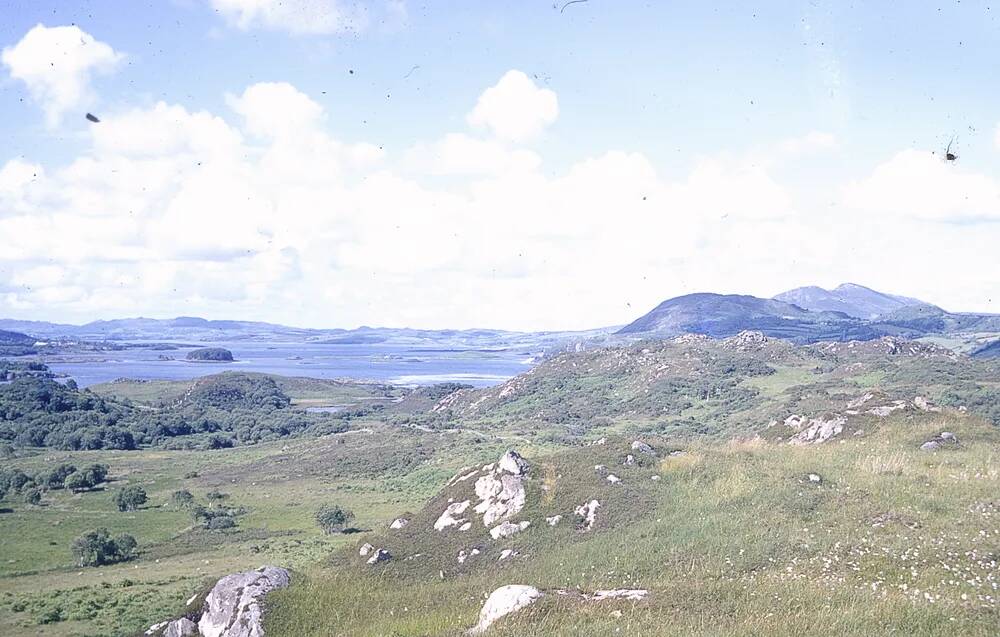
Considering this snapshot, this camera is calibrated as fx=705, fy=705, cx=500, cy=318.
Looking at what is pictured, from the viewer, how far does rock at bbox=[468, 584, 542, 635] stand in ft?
51.5

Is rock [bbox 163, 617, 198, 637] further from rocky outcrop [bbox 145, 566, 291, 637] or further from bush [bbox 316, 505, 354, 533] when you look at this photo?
bush [bbox 316, 505, 354, 533]

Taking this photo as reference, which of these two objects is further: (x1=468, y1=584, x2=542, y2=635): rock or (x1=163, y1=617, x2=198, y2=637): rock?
(x1=163, y1=617, x2=198, y2=637): rock

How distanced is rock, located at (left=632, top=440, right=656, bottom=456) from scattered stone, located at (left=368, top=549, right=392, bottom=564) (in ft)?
53.0

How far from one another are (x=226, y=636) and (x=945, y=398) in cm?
12620

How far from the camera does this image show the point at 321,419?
7165 inches

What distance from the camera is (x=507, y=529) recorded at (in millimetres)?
35062

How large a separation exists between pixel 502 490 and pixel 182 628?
17021 millimetres

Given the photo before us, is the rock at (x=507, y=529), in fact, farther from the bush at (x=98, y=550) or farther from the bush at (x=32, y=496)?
the bush at (x=32, y=496)

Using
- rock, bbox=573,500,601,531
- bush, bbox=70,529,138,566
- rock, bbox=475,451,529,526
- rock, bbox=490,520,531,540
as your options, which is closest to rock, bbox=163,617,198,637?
rock, bbox=490,520,531,540

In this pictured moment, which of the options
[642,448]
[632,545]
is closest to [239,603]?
[632,545]

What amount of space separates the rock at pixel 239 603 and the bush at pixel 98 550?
39728 mm

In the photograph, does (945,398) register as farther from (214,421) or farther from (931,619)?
(214,421)

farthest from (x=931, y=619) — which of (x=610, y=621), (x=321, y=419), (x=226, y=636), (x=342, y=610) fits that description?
(x=321, y=419)

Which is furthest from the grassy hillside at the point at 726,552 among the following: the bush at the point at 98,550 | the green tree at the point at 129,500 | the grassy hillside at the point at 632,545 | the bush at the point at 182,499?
the green tree at the point at 129,500
